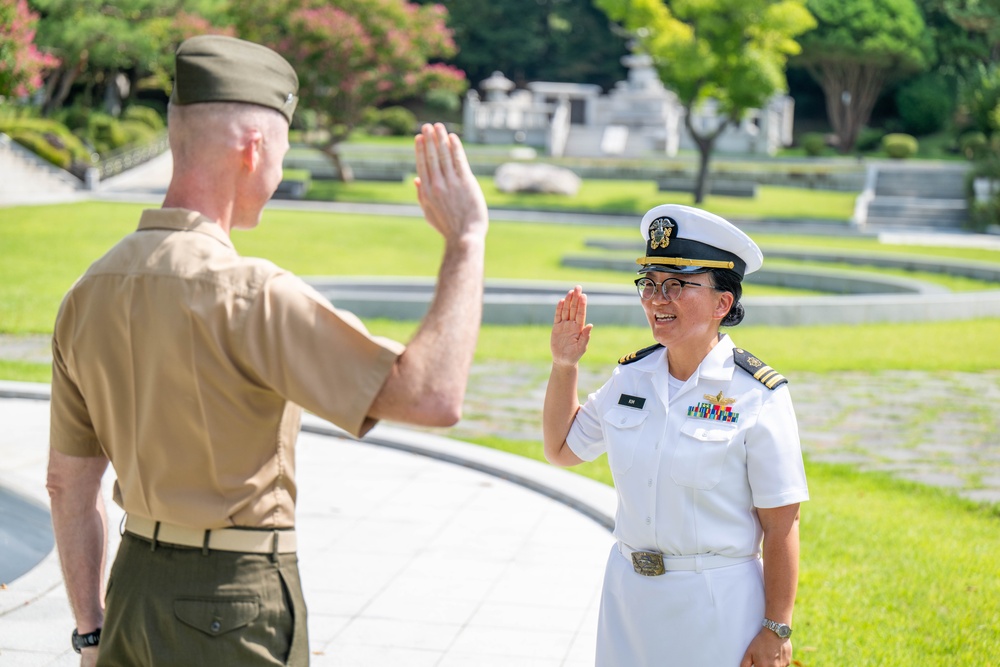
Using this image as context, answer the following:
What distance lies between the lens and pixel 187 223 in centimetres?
219

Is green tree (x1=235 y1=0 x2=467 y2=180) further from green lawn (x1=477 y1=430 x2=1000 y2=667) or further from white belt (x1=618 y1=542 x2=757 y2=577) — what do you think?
white belt (x1=618 y1=542 x2=757 y2=577)

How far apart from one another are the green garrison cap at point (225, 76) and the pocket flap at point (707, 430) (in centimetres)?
126

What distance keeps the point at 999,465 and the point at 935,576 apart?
9.13ft

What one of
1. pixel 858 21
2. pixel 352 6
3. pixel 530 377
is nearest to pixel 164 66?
pixel 352 6

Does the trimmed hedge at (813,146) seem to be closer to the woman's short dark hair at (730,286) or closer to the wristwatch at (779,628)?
the woman's short dark hair at (730,286)

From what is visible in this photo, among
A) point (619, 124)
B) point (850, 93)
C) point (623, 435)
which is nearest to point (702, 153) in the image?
point (619, 124)

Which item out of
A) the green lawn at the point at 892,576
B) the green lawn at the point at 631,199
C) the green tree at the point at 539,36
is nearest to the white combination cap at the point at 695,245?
the green lawn at the point at 892,576

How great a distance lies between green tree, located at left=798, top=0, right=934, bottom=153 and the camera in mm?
47156

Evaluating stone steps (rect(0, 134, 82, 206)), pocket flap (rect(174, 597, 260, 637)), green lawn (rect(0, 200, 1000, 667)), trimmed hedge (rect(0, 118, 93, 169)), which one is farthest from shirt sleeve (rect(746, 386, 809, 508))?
trimmed hedge (rect(0, 118, 93, 169))

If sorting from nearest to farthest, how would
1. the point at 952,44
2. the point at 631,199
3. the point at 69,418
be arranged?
the point at 69,418, the point at 631,199, the point at 952,44

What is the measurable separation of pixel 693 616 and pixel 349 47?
31361 mm

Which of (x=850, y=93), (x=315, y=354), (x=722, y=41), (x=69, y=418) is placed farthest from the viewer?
(x=850, y=93)

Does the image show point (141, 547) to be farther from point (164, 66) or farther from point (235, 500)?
point (164, 66)

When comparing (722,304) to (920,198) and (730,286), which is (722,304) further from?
(920,198)
